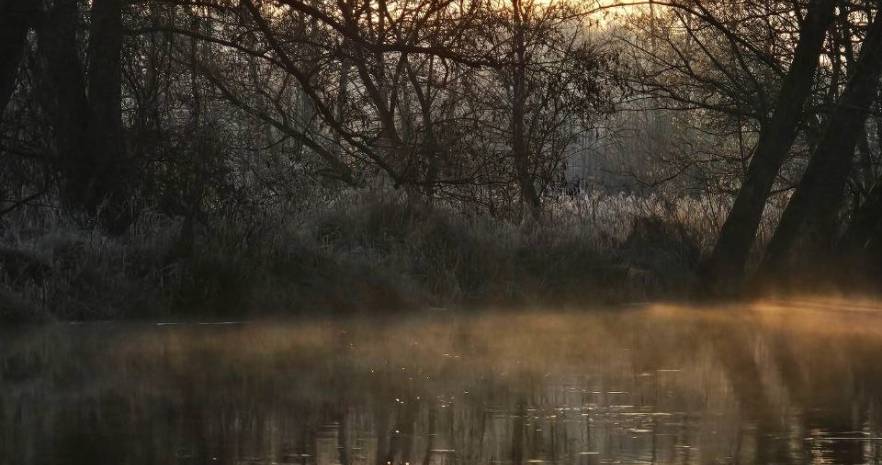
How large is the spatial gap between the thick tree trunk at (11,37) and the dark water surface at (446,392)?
8.23 feet

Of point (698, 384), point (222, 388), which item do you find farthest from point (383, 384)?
point (698, 384)

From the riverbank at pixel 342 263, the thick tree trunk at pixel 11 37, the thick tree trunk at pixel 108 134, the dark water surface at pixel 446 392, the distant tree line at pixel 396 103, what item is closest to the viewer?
the dark water surface at pixel 446 392

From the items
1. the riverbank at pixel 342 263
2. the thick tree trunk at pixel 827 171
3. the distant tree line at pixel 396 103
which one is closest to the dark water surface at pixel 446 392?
the riverbank at pixel 342 263

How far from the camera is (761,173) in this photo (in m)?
16.2

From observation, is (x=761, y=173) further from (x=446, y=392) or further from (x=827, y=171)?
(x=446, y=392)

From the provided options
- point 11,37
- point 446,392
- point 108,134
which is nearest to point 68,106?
point 108,134

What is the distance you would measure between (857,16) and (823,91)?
3.28ft

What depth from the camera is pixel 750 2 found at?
52.9ft

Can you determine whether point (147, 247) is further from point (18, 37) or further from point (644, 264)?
point (644, 264)

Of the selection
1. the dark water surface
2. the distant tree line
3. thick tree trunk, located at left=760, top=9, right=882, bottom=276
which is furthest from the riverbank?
thick tree trunk, located at left=760, top=9, right=882, bottom=276

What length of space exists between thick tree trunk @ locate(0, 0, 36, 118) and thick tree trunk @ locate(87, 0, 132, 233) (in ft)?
4.06

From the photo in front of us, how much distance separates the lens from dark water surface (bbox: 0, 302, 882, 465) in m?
6.93

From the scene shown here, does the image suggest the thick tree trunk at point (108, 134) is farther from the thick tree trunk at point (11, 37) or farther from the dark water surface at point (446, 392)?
the dark water surface at point (446, 392)

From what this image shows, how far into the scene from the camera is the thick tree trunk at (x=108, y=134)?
14625 mm
